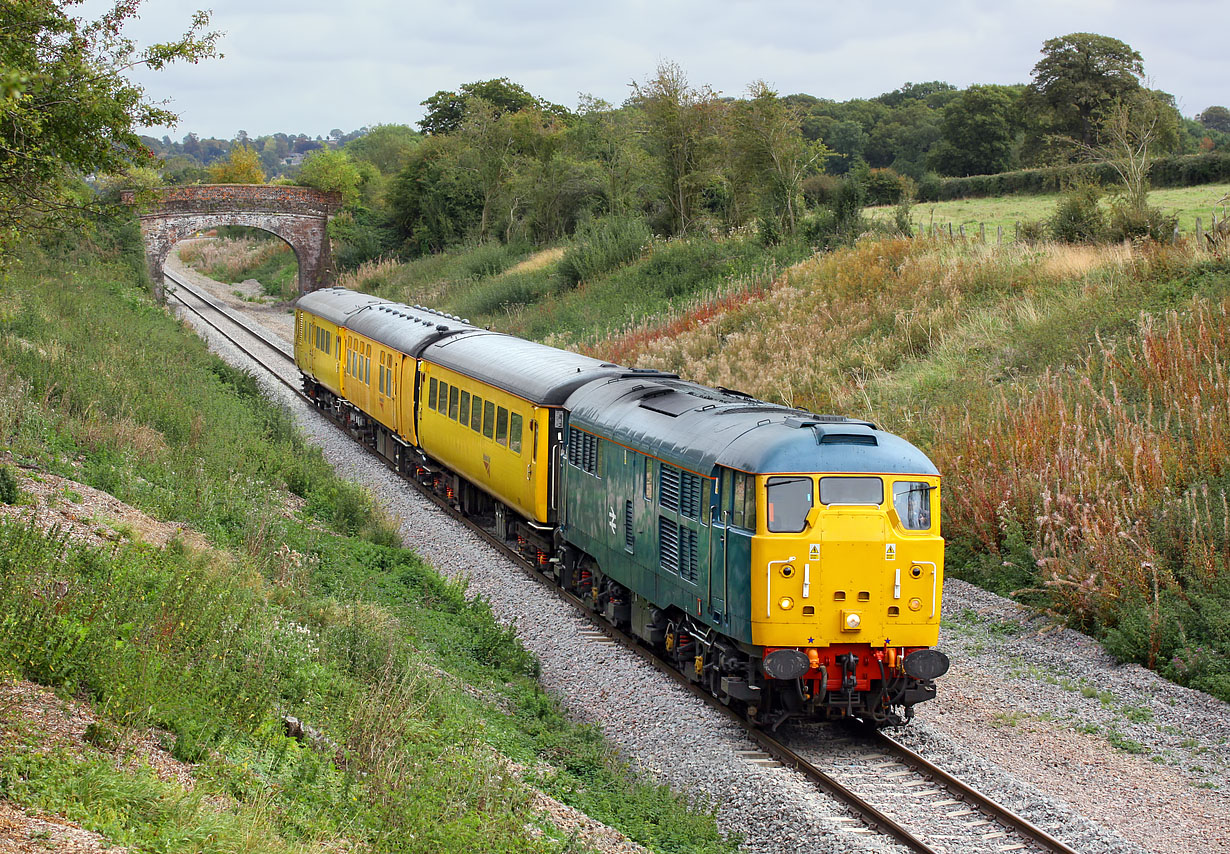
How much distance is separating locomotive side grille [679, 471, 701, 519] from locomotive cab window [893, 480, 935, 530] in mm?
1833

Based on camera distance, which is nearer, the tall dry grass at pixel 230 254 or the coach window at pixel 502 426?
the coach window at pixel 502 426

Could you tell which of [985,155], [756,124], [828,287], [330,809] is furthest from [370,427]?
[985,155]

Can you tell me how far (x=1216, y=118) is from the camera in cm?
10150

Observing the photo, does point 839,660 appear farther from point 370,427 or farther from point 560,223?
point 560,223

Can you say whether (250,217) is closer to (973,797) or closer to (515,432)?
(515,432)

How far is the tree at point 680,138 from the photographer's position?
37.9 metres

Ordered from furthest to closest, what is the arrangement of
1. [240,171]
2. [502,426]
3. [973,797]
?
[240,171]
[502,426]
[973,797]

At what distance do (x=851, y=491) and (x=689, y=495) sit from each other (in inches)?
65.8

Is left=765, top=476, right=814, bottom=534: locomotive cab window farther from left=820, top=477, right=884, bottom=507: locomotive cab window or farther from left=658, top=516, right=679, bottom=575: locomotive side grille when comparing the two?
left=658, top=516, right=679, bottom=575: locomotive side grille

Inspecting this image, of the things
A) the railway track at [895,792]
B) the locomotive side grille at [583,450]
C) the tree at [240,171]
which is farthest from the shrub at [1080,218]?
the tree at [240,171]

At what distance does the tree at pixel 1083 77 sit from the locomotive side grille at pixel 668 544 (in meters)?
50.5

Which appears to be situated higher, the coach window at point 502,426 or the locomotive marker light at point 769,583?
the coach window at point 502,426

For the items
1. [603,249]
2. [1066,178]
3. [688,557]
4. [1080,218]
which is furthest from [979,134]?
[688,557]

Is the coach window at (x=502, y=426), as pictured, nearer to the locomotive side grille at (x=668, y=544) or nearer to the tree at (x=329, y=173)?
the locomotive side grille at (x=668, y=544)
